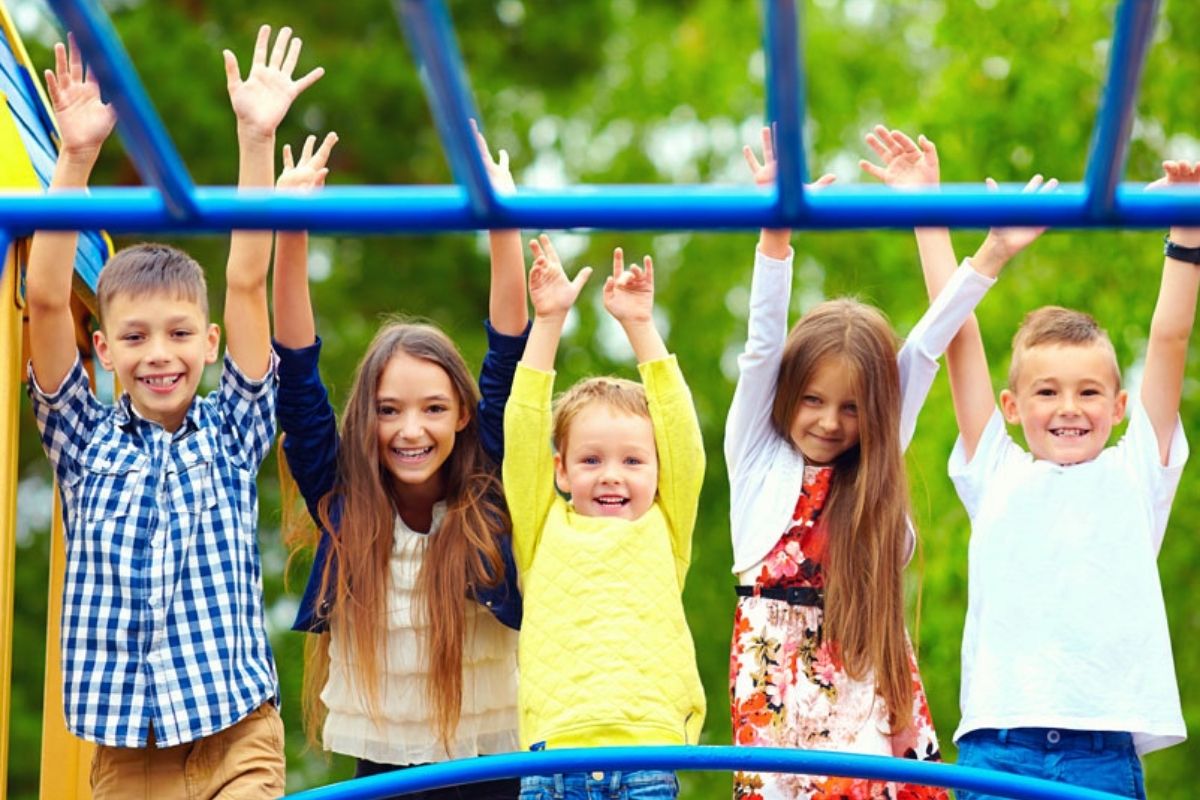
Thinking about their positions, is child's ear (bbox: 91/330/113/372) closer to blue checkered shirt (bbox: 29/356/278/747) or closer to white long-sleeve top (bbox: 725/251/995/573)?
blue checkered shirt (bbox: 29/356/278/747)

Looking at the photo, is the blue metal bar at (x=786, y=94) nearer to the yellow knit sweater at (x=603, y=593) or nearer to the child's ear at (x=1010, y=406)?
the yellow knit sweater at (x=603, y=593)

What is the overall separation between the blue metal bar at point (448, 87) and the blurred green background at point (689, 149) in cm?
637

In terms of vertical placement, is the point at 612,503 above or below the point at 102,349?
below

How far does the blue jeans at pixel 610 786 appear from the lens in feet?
11.1

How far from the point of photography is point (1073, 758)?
3.45 m

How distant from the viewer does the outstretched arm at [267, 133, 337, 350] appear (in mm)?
3441

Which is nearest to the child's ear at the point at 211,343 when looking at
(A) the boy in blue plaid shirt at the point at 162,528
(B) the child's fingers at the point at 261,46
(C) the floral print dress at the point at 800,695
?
(A) the boy in blue plaid shirt at the point at 162,528

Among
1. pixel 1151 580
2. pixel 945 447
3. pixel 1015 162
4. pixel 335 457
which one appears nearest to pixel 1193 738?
pixel 945 447

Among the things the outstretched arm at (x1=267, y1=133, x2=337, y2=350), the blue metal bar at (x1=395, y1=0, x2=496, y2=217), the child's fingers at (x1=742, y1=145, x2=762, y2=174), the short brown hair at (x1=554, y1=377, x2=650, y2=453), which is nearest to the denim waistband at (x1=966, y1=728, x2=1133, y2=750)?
the short brown hair at (x1=554, y1=377, x2=650, y2=453)

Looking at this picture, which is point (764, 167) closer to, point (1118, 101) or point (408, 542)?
point (408, 542)

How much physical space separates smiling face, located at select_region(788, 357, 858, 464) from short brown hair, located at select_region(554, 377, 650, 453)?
29cm

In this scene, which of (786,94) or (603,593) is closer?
(786,94)

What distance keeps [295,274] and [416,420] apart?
1.22 feet

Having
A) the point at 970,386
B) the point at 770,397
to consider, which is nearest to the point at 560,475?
the point at 770,397
